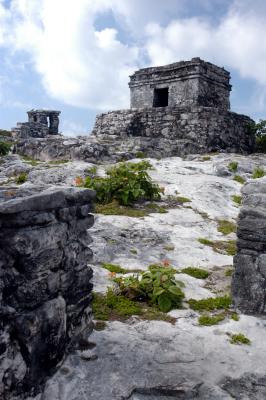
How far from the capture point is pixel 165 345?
4.89 meters

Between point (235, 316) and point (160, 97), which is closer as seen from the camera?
point (235, 316)

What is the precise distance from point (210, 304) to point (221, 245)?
9.02 feet

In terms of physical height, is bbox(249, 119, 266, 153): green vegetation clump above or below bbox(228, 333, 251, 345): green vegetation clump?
above

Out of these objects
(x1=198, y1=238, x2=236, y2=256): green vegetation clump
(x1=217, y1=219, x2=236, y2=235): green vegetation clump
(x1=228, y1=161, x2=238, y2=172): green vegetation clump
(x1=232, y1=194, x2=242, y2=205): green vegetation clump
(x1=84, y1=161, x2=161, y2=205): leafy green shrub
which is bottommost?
(x1=198, y1=238, x2=236, y2=256): green vegetation clump

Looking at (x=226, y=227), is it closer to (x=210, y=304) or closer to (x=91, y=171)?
(x=210, y=304)

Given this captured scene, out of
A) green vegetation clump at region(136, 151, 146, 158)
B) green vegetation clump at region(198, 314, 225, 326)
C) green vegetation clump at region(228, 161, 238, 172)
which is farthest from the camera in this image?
green vegetation clump at region(136, 151, 146, 158)

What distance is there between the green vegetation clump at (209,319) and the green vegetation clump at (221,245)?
2.62 m

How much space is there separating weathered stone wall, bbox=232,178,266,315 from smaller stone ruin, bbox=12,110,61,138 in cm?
2507

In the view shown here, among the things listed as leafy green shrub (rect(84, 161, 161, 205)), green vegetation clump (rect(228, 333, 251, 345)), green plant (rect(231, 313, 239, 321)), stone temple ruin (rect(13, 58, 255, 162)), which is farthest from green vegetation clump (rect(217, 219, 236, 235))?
stone temple ruin (rect(13, 58, 255, 162))

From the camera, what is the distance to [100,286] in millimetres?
6277

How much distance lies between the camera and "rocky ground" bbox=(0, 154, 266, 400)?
4.11 metres

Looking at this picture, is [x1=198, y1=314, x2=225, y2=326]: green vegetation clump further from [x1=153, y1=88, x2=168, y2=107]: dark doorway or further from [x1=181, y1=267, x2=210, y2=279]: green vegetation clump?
[x1=153, y1=88, x2=168, y2=107]: dark doorway

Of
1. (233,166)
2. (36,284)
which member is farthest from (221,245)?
(233,166)

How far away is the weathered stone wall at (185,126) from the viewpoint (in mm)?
17312
